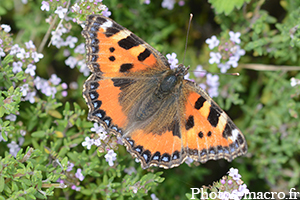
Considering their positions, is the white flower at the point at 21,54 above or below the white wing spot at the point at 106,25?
below

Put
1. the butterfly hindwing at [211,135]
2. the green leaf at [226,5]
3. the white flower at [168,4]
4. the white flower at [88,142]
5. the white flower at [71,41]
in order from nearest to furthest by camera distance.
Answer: the butterfly hindwing at [211,135] → the white flower at [88,142] → the white flower at [71,41] → the green leaf at [226,5] → the white flower at [168,4]

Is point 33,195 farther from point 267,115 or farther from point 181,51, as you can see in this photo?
point 267,115

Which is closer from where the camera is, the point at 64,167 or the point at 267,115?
the point at 64,167

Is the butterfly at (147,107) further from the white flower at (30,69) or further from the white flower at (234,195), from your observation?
the white flower at (30,69)

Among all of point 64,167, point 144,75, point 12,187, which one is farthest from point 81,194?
point 144,75

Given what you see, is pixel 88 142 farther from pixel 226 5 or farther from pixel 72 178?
pixel 226 5

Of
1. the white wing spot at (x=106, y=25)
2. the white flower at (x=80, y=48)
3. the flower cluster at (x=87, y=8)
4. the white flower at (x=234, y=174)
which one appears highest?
the white flower at (x=80, y=48)

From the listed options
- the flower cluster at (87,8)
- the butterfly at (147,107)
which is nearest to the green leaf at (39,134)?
the butterfly at (147,107)

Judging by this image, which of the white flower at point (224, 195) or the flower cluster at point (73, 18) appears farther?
the flower cluster at point (73, 18)
